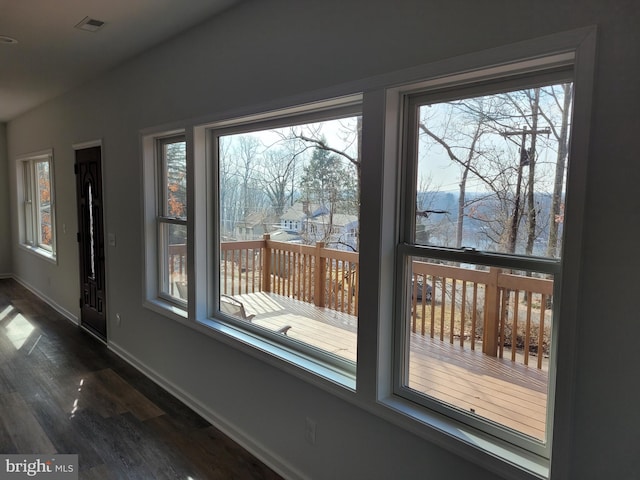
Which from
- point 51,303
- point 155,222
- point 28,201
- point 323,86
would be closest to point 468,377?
point 323,86

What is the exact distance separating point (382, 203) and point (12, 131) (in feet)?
24.8

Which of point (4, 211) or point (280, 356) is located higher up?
point (4, 211)

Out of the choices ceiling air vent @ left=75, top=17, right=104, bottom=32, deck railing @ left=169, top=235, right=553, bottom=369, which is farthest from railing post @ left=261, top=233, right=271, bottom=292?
ceiling air vent @ left=75, top=17, right=104, bottom=32

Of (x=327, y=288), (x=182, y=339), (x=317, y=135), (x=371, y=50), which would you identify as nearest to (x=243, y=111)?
(x=317, y=135)

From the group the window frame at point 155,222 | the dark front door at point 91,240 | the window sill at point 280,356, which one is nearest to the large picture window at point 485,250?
the window sill at point 280,356

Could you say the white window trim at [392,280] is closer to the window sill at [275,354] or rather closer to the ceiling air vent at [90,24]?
the window sill at [275,354]

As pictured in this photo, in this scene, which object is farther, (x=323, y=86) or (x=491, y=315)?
(x=323, y=86)

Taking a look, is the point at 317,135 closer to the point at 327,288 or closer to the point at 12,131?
the point at 327,288

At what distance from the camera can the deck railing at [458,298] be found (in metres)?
1.64

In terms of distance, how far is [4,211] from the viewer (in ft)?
25.4

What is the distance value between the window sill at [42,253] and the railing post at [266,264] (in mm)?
4266

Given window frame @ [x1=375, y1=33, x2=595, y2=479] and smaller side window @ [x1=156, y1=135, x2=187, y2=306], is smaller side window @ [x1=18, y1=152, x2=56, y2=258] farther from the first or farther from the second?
window frame @ [x1=375, y1=33, x2=595, y2=479]

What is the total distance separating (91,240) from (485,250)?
4.35 metres

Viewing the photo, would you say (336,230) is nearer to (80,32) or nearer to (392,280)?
(392,280)
